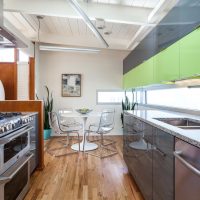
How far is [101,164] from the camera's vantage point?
3309mm

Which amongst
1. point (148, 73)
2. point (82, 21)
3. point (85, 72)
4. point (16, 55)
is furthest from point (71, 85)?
point (148, 73)

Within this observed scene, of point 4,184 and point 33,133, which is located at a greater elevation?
point 33,133

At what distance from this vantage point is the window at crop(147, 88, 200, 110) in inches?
106

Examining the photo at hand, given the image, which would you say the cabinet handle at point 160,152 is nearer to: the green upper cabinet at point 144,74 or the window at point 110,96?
the green upper cabinet at point 144,74

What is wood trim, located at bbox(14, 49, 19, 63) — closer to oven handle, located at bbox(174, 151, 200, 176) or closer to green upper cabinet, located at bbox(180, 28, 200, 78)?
green upper cabinet, located at bbox(180, 28, 200, 78)

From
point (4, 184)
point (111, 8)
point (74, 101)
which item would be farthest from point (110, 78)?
point (4, 184)

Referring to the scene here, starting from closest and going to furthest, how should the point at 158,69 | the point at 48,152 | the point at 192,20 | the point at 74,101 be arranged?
the point at 192,20
the point at 158,69
the point at 48,152
the point at 74,101

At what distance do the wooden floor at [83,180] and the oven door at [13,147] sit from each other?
561mm

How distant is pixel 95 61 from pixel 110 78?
65 centimetres

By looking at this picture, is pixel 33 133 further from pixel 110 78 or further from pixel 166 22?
pixel 110 78

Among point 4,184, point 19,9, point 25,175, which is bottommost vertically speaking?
point 25,175

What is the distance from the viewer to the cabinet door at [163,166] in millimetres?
1389

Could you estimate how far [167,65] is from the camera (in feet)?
7.77

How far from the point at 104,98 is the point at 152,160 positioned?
13.4ft
